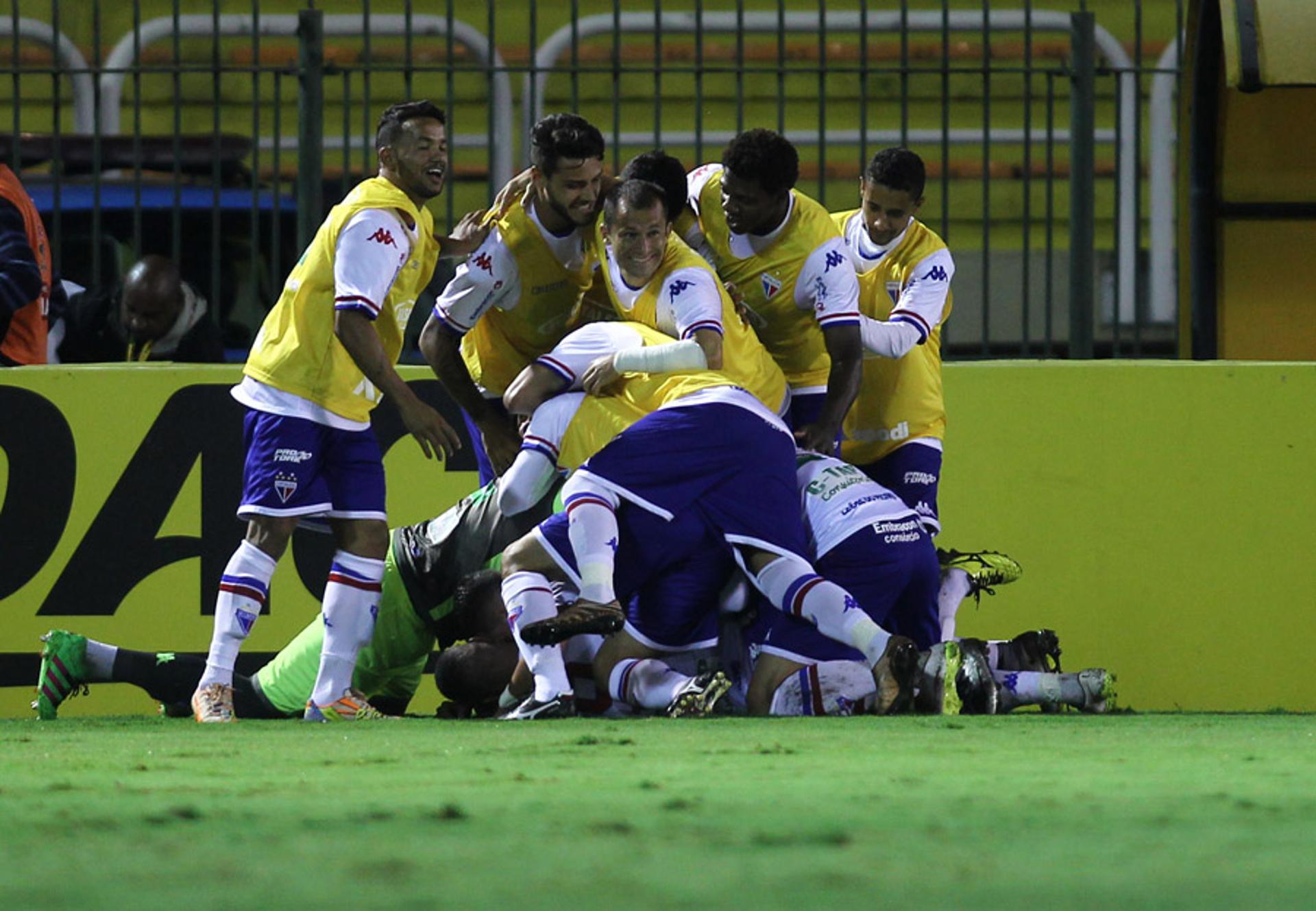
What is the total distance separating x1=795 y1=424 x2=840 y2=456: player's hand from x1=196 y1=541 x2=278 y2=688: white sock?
65.4 inches

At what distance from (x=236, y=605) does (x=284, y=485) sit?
1.27 feet

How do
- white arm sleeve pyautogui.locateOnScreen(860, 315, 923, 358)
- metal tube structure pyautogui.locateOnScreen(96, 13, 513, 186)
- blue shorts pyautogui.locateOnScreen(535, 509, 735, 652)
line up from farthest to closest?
metal tube structure pyautogui.locateOnScreen(96, 13, 513, 186)
white arm sleeve pyautogui.locateOnScreen(860, 315, 923, 358)
blue shorts pyautogui.locateOnScreen(535, 509, 735, 652)

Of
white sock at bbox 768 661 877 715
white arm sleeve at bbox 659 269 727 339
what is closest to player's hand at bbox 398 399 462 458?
white arm sleeve at bbox 659 269 727 339

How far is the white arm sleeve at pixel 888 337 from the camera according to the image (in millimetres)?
6719

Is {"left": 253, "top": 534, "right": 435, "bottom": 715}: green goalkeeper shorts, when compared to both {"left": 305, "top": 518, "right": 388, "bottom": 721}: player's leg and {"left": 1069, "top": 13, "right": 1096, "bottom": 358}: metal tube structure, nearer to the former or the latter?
{"left": 305, "top": 518, "right": 388, "bottom": 721}: player's leg

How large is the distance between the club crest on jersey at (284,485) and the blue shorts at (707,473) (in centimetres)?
91

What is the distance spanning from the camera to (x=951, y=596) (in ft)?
22.4

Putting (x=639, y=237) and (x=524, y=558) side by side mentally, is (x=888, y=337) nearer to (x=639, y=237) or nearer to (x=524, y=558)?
(x=639, y=237)

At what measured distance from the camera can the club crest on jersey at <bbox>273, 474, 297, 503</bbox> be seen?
6266 millimetres

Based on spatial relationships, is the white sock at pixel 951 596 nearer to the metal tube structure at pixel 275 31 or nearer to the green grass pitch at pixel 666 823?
the green grass pitch at pixel 666 823

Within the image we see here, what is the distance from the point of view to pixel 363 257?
6199mm

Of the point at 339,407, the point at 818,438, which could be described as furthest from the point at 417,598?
the point at 818,438

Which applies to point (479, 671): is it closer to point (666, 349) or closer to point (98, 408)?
point (666, 349)

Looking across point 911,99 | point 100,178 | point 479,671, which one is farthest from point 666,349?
point 911,99
